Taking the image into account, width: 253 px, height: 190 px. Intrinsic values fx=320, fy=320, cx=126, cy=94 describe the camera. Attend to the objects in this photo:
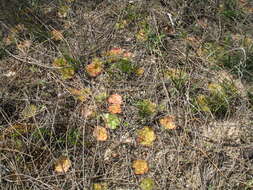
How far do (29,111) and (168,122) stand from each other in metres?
0.98

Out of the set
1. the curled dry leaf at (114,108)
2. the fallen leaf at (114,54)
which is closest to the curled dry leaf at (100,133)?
the curled dry leaf at (114,108)

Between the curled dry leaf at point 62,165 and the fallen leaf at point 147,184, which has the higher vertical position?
the curled dry leaf at point 62,165

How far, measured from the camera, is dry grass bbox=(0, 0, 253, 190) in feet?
6.71

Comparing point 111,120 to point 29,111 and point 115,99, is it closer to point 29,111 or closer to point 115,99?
point 115,99

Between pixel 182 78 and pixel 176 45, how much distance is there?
45cm

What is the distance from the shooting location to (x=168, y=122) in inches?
90.2

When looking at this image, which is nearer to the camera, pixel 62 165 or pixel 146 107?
pixel 62 165

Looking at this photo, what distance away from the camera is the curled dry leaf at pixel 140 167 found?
206cm

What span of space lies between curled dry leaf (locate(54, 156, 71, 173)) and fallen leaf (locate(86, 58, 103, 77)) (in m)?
0.76

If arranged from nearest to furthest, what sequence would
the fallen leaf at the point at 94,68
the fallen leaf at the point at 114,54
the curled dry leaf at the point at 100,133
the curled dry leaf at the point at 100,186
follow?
the curled dry leaf at the point at 100,186 → the curled dry leaf at the point at 100,133 → the fallen leaf at the point at 94,68 → the fallen leaf at the point at 114,54

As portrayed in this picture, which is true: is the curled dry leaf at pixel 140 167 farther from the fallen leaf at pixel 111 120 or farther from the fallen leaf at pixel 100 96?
the fallen leaf at pixel 100 96

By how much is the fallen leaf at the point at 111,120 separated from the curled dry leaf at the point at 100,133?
0.18 ft

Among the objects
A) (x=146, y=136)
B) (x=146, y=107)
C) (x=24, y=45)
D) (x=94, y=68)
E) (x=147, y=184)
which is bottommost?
(x=147, y=184)

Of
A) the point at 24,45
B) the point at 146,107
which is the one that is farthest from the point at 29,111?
the point at 146,107
